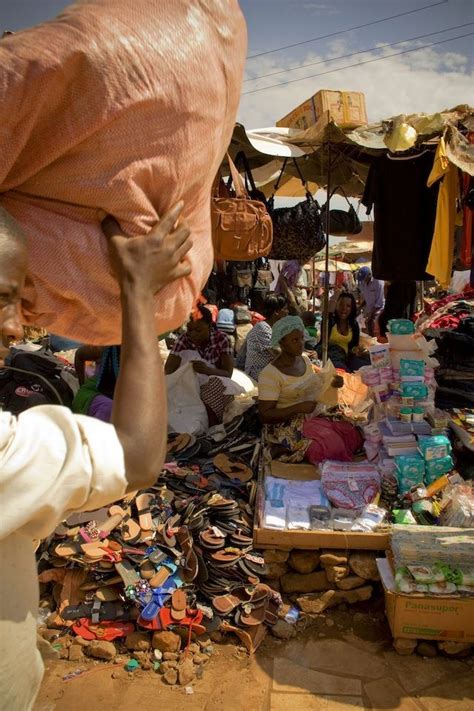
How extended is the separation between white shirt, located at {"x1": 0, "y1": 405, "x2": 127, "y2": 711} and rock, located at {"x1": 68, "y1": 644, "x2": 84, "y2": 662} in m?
2.63

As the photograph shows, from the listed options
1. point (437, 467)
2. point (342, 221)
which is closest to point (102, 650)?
point (437, 467)

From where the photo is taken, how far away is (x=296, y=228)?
17.5ft

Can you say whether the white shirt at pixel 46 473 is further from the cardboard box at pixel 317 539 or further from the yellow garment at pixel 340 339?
the yellow garment at pixel 340 339

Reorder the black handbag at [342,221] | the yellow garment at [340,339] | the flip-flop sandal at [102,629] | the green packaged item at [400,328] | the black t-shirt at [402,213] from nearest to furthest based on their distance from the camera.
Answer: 1. the flip-flop sandal at [102,629]
2. the green packaged item at [400,328]
3. the black t-shirt at [402,213]
4. the black handbag at [342,221]
5. the yellow garment at [340,339]

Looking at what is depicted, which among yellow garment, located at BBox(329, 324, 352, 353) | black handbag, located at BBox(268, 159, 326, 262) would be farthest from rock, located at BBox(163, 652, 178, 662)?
yellow garment, located at BBox(329, 324, 352, 353)

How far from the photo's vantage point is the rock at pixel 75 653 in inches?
122

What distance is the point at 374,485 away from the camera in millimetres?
3793

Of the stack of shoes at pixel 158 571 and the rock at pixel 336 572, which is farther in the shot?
the rock at pixel 336 572

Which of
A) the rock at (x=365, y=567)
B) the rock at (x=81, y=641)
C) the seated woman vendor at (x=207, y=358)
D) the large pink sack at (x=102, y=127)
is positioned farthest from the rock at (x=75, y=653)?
the large pink sack at (x=102, y=127)

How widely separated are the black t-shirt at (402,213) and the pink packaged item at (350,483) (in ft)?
5.83

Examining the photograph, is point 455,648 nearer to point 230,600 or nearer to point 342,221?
point 230,600

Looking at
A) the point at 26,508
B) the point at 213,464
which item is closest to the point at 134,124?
the point at 26,508

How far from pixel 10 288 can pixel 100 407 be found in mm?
3285

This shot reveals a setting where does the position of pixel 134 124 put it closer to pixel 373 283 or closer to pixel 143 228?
pixel 143 228
